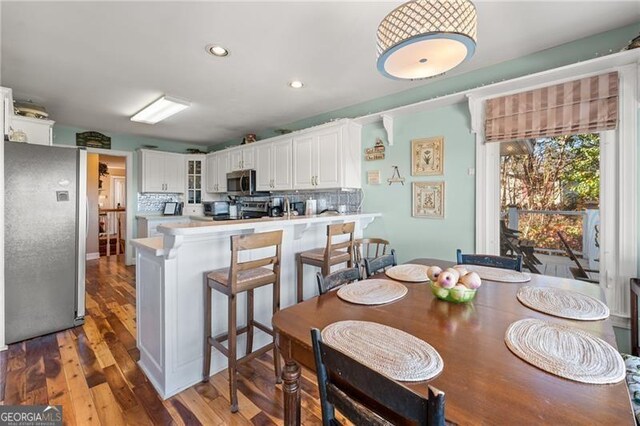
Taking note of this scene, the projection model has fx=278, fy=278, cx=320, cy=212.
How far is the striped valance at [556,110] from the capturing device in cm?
198

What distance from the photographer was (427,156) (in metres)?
2.90

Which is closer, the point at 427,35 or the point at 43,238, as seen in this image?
the point at 427,35

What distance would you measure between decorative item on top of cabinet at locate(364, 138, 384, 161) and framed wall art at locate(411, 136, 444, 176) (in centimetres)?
39

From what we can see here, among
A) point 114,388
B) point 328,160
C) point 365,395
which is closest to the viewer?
point 365,395

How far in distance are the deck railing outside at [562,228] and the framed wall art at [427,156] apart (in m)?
0.77

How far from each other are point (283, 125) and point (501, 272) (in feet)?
12.3

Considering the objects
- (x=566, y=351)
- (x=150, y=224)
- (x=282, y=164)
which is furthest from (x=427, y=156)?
(x=150, y=224)

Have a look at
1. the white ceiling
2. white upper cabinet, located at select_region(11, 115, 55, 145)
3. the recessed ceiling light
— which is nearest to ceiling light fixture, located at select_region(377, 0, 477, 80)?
the white ceiling

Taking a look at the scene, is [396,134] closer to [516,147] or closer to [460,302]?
[516,147]

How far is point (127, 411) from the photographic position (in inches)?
65.1

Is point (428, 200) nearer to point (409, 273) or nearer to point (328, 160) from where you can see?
point (328, 160)

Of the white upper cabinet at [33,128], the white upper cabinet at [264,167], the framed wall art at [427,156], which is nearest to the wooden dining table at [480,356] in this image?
the framed wall art at [427,156]

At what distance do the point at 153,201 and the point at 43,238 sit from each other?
10.6ft

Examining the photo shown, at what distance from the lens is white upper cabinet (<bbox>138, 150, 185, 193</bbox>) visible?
5.18 metres
